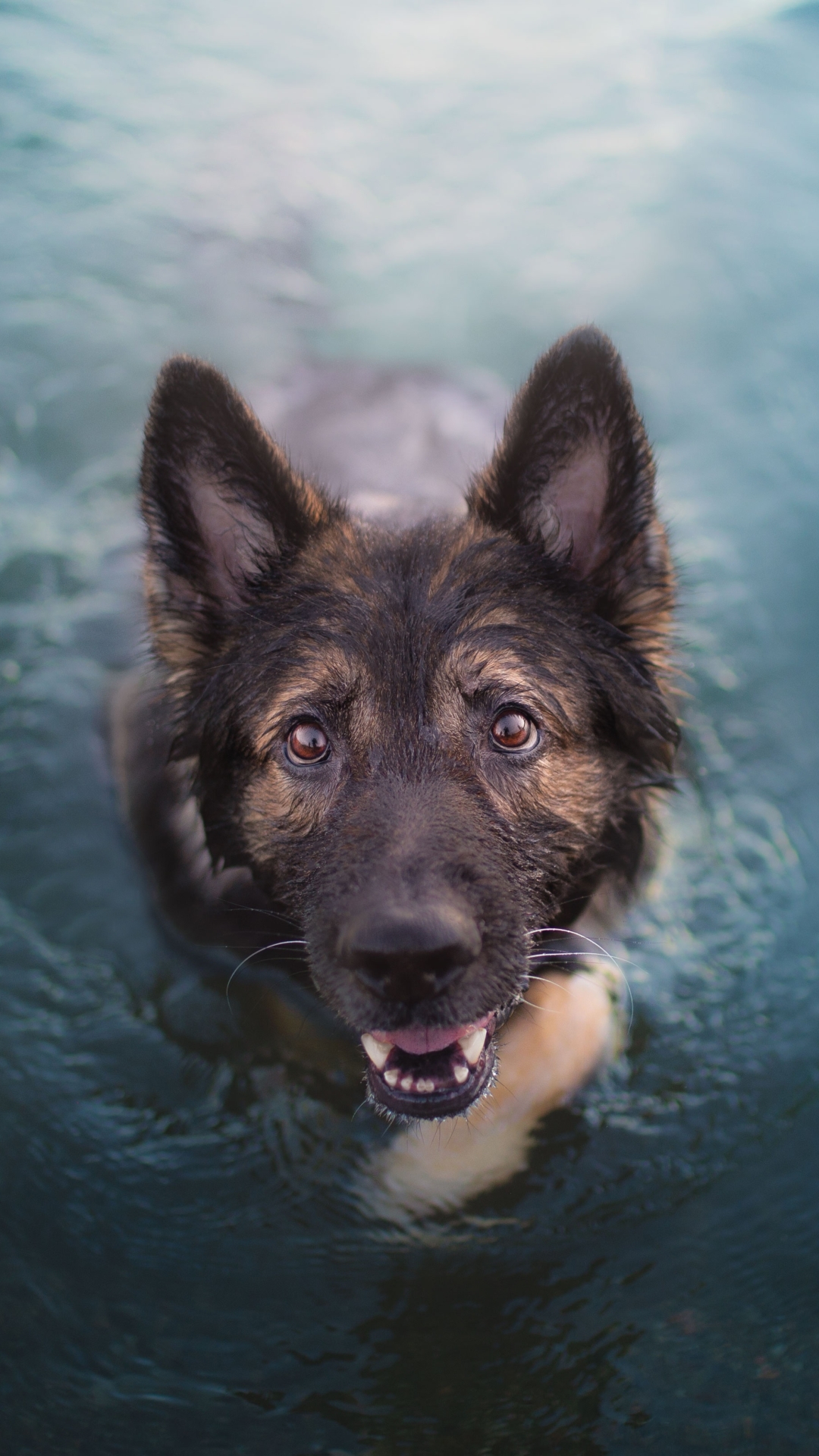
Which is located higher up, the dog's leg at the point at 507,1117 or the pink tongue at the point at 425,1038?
the pink tongue at the point at 425,1038

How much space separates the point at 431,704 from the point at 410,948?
2.76 ft

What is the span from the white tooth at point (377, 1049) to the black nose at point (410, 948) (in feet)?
1.52

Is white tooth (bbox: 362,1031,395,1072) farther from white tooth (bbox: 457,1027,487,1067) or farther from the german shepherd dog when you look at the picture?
white tooth (bbox: 457,1027,487,1067)

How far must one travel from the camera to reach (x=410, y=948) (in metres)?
2.68

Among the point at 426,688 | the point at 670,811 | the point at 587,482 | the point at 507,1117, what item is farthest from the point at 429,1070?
the point at 670,811

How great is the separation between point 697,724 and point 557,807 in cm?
286

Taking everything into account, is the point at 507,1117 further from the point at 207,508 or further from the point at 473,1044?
the point at 207,508

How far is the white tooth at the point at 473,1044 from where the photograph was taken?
324 cm

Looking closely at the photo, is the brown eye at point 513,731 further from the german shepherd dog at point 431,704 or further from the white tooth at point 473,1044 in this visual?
the white tooth at point 473,1044

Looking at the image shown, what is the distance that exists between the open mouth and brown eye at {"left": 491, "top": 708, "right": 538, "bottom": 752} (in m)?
0.83

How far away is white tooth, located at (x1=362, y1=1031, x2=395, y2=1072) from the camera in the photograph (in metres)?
3.26

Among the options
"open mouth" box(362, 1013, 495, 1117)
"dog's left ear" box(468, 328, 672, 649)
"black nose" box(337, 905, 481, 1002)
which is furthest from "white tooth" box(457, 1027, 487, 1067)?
"dog's left ear" box(468, 328, 672, 649)

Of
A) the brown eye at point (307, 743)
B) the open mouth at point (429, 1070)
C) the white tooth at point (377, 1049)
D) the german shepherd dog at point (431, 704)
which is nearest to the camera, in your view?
the german shepherd dog at point (431, 704)

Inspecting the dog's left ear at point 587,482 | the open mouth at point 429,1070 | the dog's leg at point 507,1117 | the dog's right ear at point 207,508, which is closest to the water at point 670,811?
the dog's leg at point 507,1117
